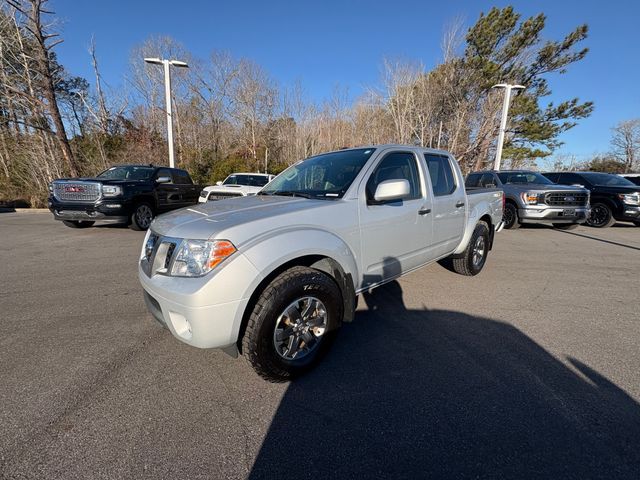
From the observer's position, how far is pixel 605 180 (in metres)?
11.0

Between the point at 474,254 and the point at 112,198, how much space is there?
8296 millimetres

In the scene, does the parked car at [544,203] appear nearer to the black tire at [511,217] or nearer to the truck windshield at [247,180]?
the black tire at [511,217]

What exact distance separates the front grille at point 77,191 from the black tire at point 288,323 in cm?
771

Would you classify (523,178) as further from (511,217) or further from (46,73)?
(46,73)

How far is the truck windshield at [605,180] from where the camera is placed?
10720 mm

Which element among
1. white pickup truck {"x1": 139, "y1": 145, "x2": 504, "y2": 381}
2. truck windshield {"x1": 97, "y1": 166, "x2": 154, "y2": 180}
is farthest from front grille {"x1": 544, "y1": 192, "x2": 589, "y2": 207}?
truck windshield {"x1": 97, "y1": 166, "x2": 154, "y2": 180}

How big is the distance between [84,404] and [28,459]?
1.43 ft

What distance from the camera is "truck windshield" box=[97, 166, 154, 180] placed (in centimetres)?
900

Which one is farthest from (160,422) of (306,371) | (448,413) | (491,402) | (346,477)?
(491,402)

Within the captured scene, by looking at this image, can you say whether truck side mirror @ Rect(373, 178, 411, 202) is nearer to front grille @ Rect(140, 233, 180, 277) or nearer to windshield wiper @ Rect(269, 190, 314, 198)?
windshield wiper @ Rect(269, 190, 314, 198)

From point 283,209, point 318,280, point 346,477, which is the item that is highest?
point 283,209

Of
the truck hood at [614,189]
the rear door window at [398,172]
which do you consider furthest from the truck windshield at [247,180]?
the truck hood at [614,189]

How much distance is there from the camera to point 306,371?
2.48 m

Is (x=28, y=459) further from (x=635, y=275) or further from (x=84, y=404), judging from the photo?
(x=635, y=275)
